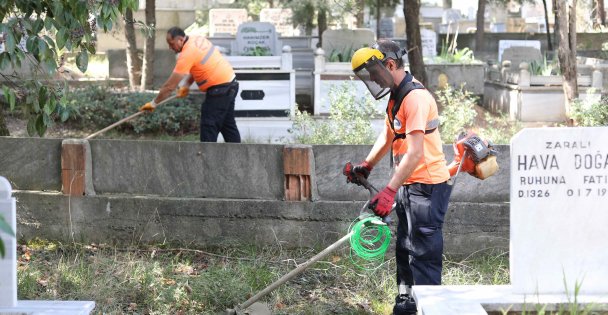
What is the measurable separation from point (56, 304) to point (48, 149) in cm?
311

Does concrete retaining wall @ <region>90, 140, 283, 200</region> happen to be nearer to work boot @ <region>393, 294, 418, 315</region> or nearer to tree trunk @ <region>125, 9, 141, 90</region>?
work boot @ <region>393, 294, 418, 315</region>

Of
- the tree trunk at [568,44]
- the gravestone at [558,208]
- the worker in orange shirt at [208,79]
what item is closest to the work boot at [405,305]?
the gravestone at [558,208]

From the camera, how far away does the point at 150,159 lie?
23.5 ft

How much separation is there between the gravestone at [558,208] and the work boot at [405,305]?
0.96 metres

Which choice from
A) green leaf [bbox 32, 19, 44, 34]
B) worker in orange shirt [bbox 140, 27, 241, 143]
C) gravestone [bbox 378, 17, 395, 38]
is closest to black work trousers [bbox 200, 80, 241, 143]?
worker in orange shirt [bbox 140, 27, 241, 143]

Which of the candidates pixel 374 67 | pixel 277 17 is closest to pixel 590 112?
pixel 374 67

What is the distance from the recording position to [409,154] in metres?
4.93

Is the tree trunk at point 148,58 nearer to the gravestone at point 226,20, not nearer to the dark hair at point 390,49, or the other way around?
the gravestone at point 226,20

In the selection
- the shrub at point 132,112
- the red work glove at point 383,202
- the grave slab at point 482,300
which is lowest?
the grave slab at point 482,300

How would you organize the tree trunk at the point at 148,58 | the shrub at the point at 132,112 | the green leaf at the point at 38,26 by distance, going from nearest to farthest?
the green leaf at the point at 38,26
the shrub at the point at 132,112
the tree trunk at the point at 148,58

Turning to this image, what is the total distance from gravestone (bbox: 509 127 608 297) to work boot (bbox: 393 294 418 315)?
96 centimetres

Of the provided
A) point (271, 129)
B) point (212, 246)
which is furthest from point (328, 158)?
point (271, 129)

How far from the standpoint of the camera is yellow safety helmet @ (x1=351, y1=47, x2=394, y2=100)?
5.03 meters

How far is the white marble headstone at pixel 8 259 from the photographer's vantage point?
13.6 feet
